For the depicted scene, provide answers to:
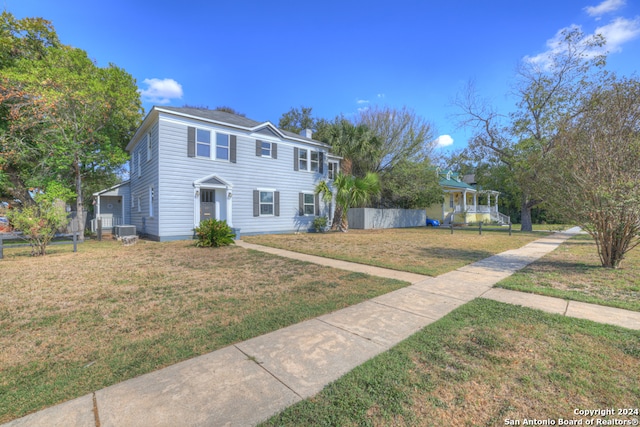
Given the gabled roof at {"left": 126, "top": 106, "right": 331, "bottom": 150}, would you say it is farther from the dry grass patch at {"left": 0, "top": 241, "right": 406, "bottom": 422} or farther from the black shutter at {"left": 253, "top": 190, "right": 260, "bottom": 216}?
the dry grass patch at {"left": 0, "top": 241, "right": 406, "bottom": 422}

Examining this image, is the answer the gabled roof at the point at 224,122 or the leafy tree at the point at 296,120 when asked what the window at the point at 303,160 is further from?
the leafy tree at the point at 296,120

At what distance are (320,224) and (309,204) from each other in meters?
1.48

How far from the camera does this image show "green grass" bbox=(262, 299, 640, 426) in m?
1.89

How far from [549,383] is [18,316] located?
621 centimetres

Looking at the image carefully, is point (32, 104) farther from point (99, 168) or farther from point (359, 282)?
point (359, 282)

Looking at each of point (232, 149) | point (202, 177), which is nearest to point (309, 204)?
point (232, 149)

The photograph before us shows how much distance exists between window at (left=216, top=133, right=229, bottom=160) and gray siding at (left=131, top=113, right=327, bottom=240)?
247 mm

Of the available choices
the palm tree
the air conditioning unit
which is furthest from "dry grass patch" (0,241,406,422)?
the palm tree

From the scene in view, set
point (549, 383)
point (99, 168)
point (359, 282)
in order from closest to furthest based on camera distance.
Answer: point (549, 383) < point (359, 282) < point (99, 168)

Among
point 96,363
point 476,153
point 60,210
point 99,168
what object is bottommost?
point 96,363

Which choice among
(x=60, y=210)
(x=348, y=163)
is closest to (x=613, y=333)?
(x=60, y=210)

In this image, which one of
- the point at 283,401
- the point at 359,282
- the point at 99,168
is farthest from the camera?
the point at 99,168

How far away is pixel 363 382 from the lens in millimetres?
2236

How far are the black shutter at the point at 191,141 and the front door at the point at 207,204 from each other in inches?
72.8
